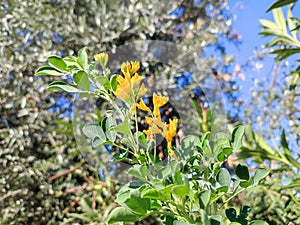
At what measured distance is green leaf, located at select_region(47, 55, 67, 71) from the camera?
0.48 meters

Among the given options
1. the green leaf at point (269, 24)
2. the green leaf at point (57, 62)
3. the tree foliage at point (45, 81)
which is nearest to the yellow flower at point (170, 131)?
the green leaf at point (57, 62)

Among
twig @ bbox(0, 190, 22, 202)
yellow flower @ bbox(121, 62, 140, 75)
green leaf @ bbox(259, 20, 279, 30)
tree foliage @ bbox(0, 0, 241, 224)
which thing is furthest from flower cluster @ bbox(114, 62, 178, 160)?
twig @ bbox(0, 190, 22, 202)

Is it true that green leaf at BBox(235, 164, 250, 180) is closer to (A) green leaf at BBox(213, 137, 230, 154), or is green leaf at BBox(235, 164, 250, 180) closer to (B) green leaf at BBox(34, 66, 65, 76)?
(A) green leaf at BBox(213, 137, 230, 154)

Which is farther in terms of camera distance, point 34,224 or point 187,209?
point 34,224

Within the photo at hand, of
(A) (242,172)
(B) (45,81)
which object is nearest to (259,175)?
(A) (242,172)

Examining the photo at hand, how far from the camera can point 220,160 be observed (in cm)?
45

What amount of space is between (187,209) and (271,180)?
58.1 inches

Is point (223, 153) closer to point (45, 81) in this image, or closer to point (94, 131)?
point (94, 131)

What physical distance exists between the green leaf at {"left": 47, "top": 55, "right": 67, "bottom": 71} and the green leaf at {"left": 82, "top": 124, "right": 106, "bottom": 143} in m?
0.06

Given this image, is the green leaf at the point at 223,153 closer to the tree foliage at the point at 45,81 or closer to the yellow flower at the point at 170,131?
the yellow flower at the point at 170,131

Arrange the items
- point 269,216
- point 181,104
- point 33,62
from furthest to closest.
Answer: point 181,104 → point 33,62 → point 269,216

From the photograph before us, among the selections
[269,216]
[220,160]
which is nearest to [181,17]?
[269,216]

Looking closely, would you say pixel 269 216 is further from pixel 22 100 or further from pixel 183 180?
pixel 183 180

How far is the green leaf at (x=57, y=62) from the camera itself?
18.8 inches
